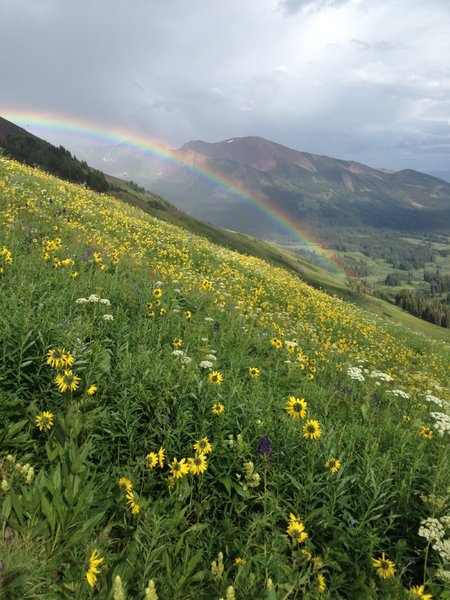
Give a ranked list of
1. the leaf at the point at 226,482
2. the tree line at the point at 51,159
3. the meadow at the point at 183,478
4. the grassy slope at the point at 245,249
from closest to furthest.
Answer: the meadow at the point at 183,478
the leaf at the point at 226,482
the tree line at the point at 51,159
the grassy slope at the point at 245,249

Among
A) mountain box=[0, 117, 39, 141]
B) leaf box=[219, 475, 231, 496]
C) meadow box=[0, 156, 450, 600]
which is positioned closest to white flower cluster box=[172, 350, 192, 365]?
meadow box=[0, 156, 450, 600]

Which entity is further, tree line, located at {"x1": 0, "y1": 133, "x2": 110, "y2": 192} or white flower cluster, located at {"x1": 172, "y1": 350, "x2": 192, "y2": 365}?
tree line, located at {"x1": 0, "y1": 133, "x2": 110, "y2": 192}

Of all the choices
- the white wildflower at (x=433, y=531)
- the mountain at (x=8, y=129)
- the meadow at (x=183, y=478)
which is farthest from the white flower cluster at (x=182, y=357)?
the mountain at (x=8, y=129)

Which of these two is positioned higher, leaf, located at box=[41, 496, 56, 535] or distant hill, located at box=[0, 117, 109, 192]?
distant hill, located at box=[0, 117, 109, 192]

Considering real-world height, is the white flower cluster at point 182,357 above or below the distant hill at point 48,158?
below

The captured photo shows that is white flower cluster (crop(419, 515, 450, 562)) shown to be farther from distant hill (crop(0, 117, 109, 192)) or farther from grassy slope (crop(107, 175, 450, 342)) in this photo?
distant hill (crop(0, 117, 109, 192))

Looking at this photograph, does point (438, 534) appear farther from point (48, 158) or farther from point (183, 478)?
point (48, 158)

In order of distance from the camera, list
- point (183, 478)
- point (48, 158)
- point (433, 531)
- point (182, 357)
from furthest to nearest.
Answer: point (48, 158) < point (182, 357) < point (183, 478) < point (433, 531)

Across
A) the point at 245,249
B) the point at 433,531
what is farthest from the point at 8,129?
the point at 433,531

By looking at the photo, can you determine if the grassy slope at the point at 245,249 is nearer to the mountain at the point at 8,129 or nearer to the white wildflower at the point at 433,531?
the mountain at the point at 8,129

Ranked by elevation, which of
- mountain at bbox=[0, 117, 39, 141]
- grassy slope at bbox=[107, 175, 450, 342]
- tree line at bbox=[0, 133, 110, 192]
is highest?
mountain at bbox=[0, 117, 39, 141]

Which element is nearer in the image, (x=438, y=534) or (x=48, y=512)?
(x=48, y=512)

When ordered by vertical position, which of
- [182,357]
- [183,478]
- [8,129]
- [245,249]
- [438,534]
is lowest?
[245,249]

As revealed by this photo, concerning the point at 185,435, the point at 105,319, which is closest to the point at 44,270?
the point at 105,319
